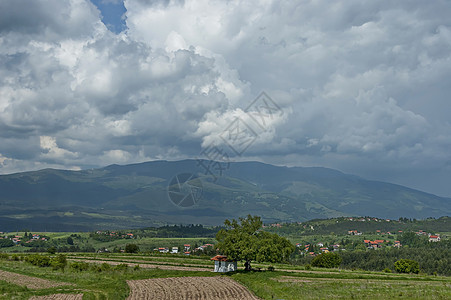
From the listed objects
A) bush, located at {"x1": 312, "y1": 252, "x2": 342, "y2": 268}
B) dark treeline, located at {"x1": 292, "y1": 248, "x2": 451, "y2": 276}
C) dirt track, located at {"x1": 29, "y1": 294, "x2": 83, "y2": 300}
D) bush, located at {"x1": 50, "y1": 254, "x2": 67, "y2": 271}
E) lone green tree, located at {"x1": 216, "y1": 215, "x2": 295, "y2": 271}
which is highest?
lone green tree, located at {"x1": 216, "y1": 215, "x2": 295, "y2": 271}

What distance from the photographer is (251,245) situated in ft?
207

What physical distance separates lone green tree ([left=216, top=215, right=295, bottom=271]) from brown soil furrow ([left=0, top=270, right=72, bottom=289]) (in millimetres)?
26174

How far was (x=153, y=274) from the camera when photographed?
195ft

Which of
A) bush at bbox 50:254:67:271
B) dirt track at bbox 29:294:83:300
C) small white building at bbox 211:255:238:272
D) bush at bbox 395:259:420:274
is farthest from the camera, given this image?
bush at bbox 395:259:420:274

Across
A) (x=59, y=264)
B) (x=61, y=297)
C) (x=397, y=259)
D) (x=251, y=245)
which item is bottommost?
(x=397, y=259)

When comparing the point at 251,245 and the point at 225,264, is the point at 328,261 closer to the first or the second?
the point at 225,264

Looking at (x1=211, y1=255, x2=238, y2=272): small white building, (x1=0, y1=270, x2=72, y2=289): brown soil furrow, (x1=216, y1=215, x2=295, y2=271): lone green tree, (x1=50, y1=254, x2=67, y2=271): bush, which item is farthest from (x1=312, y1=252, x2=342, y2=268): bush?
(x1=0, y1=270, x2=72, y2=289): brown soil furrow

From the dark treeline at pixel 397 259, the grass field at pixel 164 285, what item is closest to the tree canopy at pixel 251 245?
the grass field at pixel 164 285

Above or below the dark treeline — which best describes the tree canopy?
above

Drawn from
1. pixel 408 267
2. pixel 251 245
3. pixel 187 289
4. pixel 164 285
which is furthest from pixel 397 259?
pixel 187 289

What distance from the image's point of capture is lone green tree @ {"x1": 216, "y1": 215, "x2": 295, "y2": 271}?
62.0 meters

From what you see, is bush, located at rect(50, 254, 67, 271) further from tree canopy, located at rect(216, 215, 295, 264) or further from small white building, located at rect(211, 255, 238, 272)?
tree canopy, located at rect(216, 215, 295, 264)

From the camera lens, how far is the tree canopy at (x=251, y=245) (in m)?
61.9

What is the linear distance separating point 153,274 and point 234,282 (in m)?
14.1
